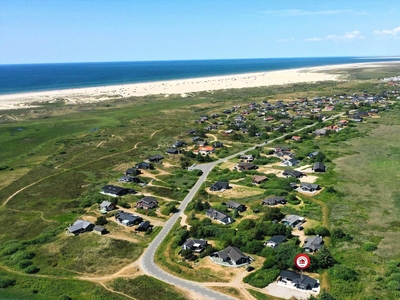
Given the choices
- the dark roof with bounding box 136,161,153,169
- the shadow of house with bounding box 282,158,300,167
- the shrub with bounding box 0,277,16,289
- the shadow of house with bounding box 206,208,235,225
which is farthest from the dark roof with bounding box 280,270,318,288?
the dark roof with bounding box 136,161,153,169

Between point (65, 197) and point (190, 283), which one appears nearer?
point (190, 283)

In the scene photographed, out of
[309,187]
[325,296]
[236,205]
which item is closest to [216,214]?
[236,205]

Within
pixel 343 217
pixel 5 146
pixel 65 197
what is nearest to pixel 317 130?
pixel 343 217

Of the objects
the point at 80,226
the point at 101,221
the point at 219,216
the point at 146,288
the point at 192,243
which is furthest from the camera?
the point at 101,221

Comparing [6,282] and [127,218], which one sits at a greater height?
[127,218]

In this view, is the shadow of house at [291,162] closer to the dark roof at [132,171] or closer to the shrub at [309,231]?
the shrub at [309,231]

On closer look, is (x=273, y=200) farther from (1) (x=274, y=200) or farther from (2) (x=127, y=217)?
(2) (x=127, y=217)

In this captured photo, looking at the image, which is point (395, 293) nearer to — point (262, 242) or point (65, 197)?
point (262, 242)

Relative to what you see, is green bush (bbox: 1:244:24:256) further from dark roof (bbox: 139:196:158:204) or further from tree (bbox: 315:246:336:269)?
tree (bbox: 315:246:336:269)
